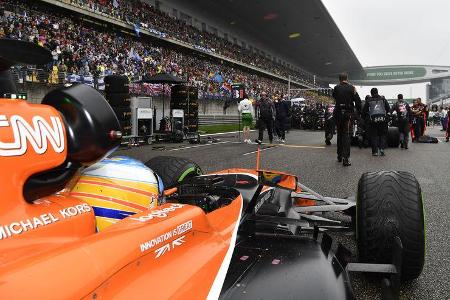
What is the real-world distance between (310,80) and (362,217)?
253ft

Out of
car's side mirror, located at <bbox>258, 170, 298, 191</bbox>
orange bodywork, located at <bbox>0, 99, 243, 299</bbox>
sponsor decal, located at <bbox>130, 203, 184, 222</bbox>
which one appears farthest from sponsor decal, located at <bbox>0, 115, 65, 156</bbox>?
car's side mirror, located at <bbox>258, 170, 298, 191</bbox>

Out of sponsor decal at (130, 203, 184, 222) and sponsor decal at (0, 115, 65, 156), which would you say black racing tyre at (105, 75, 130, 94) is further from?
sponsor decal at (130, 203, 184, 222)

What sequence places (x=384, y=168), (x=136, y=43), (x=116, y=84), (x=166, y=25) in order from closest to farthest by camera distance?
(x=384, y=168)
(x=116, y=84)
(x=136, y=43)
(x=166, y=25)

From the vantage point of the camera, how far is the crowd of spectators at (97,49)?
54.0 ft

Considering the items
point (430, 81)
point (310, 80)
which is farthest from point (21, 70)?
point (430, 81)

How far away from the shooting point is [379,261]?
2295 millimetres

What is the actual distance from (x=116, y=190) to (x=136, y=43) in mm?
25527

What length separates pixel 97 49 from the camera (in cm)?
2116

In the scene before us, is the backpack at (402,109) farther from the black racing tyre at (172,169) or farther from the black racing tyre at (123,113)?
the black racing tyre at (172,169)

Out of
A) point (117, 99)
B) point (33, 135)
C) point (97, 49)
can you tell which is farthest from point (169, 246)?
point (97, 49)

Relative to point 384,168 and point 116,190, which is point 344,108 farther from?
point 116,190

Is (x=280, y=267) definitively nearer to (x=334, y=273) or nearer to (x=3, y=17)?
(x=334, y=273)

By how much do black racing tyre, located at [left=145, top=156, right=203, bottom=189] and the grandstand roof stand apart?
32900 millimetres

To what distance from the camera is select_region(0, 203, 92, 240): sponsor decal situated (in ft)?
4.24
